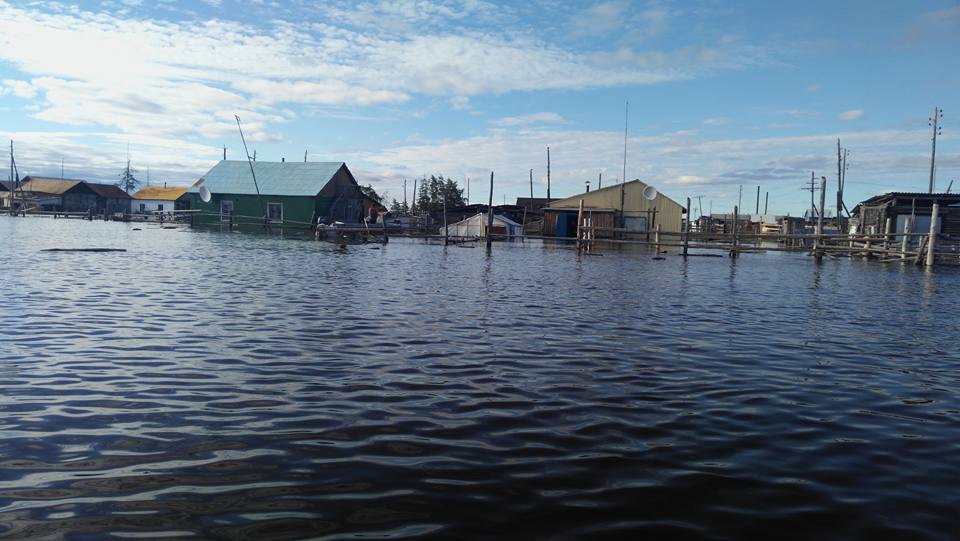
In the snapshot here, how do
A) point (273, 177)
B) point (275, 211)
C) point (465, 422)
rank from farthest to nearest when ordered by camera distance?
point (273, 177) → point (275, 211) → point (465, 422)

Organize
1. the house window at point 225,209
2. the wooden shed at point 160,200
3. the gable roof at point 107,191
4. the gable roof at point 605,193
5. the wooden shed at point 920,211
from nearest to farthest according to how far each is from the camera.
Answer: the wooden shed at point 920,211
the gable roof at point 605,193
the house window at point 225,209
the wooden shed at point 160,200
the gable roof at point 107,191

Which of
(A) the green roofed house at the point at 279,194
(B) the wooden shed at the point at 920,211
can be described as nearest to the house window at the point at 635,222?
(B) the wooden shed at the point at 920,211

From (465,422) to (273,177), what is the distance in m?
59.2

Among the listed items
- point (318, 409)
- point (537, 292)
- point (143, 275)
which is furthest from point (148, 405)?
point (143, 275)

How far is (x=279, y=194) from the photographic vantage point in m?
58.6

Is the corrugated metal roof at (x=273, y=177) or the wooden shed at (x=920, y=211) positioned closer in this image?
the wooden shed at (x=920, y=211)

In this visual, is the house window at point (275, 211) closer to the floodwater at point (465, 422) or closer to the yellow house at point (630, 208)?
the yellow house at point (630, 208)

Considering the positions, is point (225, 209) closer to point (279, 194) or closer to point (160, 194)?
point (279, 194)

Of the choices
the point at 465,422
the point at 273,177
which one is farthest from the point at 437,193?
the point at 465,422

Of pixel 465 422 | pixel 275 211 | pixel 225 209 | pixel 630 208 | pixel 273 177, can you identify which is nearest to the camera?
pixel 465 422

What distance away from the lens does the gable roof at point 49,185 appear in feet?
324

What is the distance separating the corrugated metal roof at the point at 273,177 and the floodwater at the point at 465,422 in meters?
46.4

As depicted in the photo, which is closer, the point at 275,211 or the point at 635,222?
the point at 635,222

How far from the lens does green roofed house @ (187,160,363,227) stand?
191ft
